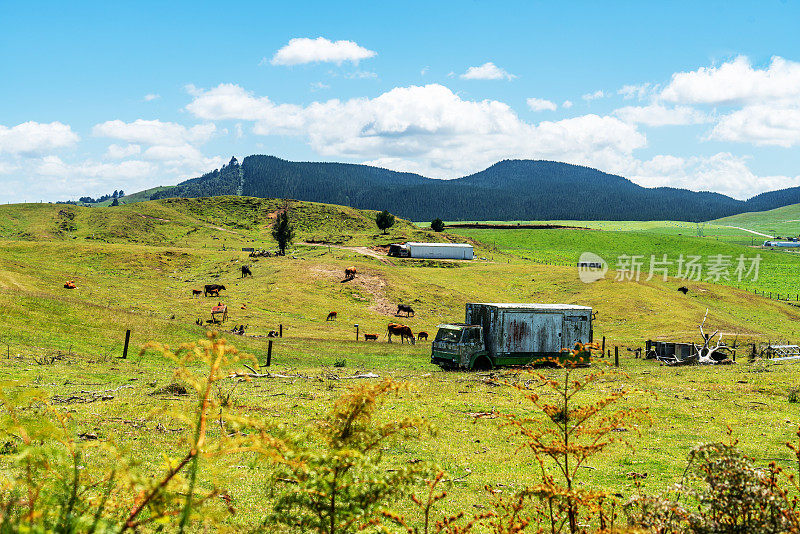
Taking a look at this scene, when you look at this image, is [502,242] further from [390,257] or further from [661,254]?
[390,257]

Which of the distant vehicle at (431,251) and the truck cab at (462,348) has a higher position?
the distant vehicle at (431,251)

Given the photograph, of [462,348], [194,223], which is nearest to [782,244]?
[194,223]

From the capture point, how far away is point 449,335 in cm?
3120

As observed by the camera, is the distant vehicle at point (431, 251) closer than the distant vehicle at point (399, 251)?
No

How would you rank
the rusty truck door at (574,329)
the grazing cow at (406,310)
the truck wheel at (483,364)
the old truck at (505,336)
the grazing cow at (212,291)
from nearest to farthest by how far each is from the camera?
Result: the old truck at (505,336)
the truck wheel at (483,364)
the rusty truck door at (574,329)
the grazing cow at (212,291)
the grazing cow at (406,310)

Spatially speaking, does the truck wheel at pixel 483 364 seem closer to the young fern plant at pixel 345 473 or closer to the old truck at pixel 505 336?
the old truck at pixel 505 336

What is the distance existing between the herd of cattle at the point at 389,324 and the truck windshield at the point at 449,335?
1166 centimetres

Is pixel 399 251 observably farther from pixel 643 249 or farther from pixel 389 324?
pixel 643 249

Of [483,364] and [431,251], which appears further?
[431,251]

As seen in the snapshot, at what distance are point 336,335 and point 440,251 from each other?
57.5m

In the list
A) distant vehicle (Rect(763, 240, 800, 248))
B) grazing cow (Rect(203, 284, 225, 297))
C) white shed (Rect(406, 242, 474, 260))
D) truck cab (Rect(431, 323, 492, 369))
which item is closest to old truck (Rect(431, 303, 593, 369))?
truck cab (Rect(431, 323, 492, 369))

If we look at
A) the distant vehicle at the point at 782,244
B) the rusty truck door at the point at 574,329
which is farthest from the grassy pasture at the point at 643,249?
the rusty truck door at the point at 574,329

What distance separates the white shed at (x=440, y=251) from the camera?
9731 centimetres

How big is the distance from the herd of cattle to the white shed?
30928 mm
